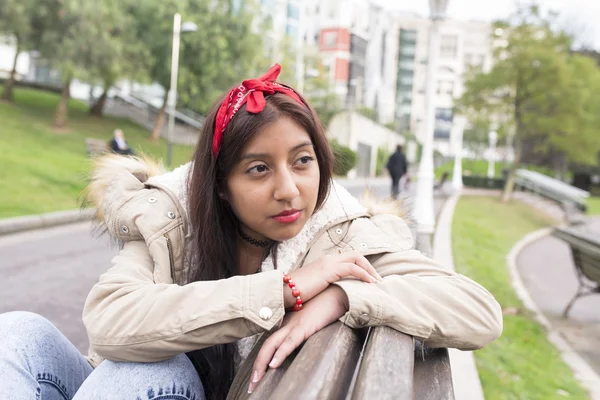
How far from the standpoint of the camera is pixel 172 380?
1.27 meters

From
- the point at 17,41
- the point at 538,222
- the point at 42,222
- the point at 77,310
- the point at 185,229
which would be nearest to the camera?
the point at 185,229

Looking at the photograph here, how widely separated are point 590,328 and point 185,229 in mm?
5922

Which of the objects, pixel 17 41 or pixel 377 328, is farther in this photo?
pixel 17 41

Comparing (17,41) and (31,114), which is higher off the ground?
Answer: (17,41)

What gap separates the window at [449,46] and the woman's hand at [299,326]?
99685 mm

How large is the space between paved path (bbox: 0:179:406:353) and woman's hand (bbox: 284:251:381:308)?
2.98 meters

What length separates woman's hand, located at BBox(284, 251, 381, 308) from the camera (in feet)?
4.53

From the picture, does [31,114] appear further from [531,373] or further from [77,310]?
[531,373]

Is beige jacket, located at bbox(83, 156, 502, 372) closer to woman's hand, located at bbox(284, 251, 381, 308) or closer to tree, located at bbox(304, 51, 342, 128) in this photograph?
woman's hand, located at bbox(284, 251, 381, 308)

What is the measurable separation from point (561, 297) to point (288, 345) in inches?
301

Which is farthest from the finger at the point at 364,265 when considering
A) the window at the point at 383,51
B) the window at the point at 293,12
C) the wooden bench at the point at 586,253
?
the window at the point at 383,51

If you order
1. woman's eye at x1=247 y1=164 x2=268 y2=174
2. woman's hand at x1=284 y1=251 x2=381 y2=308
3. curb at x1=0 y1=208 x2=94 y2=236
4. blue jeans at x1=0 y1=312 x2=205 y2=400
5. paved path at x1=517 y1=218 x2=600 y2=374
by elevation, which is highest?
woman's eye at x1=247 y1=164 x2=268 y2=174

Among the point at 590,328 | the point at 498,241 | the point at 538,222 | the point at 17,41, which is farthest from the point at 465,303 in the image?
the point at 17,41

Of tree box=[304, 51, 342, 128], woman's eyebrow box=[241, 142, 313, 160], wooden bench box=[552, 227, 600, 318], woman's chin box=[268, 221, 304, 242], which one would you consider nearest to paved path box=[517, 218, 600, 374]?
wooden bench box=[552, 227, 600, 318]
